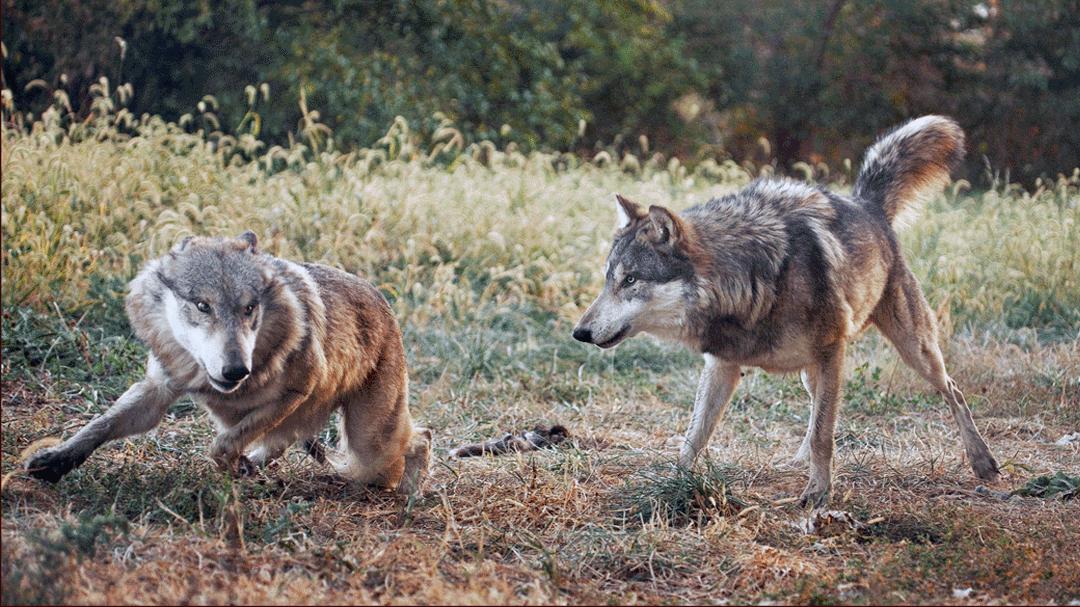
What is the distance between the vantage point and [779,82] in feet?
63.7

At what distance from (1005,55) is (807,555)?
18509 millimetres

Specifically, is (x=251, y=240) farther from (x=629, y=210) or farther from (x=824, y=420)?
(x=824, y=420)

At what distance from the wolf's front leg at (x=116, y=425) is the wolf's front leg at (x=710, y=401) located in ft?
8.69

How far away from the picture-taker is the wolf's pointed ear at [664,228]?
4.33 m

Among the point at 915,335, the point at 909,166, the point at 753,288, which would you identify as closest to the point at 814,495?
the point at 753,288

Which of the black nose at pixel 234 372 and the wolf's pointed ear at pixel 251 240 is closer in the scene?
the black nose at pixel 234 372

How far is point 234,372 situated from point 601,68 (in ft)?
51.8

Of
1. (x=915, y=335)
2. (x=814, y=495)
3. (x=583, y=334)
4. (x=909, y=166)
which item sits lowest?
(x=814, y=495)

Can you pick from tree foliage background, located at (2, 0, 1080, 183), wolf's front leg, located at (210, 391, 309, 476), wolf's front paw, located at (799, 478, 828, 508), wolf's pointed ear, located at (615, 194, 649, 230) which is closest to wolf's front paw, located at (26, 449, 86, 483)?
wolf's front leg, located at (210, 391, 309, 476)

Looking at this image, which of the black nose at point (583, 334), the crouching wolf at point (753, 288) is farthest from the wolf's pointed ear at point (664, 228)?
the black nose at point (583, 334)

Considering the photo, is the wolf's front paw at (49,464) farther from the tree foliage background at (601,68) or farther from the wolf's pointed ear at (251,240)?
the tree foliage background at (601,68)

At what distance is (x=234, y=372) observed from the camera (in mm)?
3293

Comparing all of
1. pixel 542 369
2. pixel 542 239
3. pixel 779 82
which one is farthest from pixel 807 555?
pixel 779 82

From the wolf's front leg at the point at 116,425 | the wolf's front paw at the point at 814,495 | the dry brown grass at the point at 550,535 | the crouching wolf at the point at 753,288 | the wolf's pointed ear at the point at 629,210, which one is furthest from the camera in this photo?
the wolf's pointed ear at the point at 629,210
